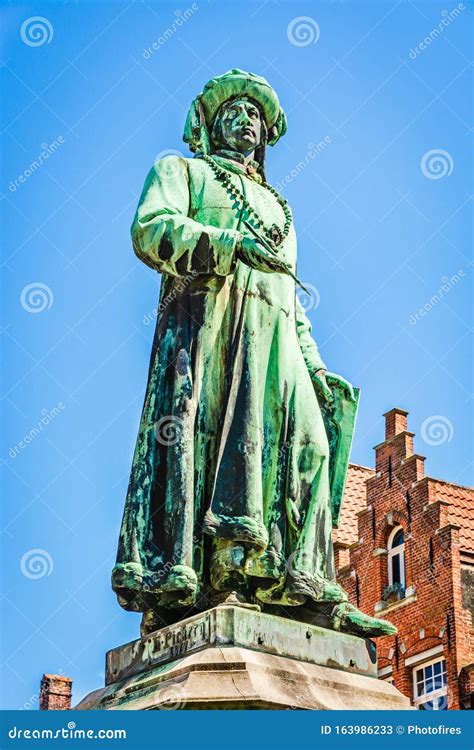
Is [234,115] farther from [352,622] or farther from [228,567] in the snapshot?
[352,622]

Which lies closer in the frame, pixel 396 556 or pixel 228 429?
pixel 228 429

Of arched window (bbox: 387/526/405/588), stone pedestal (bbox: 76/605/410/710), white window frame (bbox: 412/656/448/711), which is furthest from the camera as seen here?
arched window (bbox: 387/526/405/588)

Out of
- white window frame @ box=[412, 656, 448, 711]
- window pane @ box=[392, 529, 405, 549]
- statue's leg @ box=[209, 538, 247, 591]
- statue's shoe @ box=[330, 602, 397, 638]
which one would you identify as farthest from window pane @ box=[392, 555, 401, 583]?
statue's leg @ box=[209, 538, 247, 591]

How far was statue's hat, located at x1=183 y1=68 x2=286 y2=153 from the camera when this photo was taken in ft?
26.4

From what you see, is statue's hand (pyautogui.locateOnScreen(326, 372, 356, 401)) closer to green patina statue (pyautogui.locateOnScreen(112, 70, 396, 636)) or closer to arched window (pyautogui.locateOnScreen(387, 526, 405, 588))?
green patina statue (pyautogui.locateOnScreen(112, 70, 396, 636))

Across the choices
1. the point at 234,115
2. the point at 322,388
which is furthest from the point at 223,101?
the point at 322,388

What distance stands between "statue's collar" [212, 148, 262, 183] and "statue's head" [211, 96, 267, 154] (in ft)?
0.12

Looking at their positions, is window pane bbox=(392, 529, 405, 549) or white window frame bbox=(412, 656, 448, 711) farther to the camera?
window pane bbox=(392, 529, 405, 549)

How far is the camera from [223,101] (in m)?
8.11

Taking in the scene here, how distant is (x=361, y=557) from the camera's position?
93.1ft

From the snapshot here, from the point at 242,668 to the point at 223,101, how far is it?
10.3 ft
